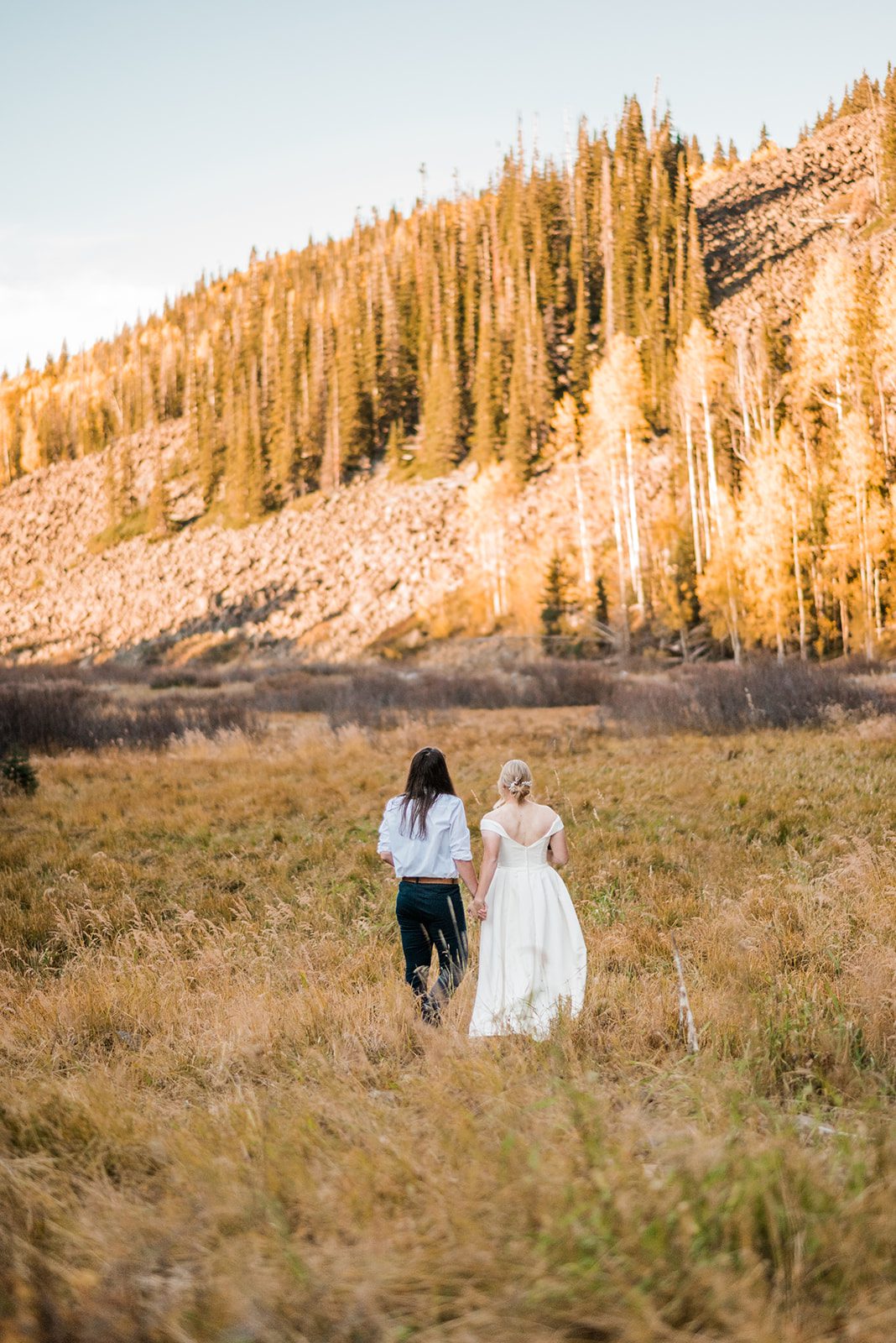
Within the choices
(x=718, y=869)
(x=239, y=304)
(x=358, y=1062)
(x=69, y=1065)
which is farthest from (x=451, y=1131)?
(x=239, y=304)

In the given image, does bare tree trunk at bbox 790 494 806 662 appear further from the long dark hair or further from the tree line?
the long dark hair

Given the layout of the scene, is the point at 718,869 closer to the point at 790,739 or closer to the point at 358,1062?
the point at 358,1062

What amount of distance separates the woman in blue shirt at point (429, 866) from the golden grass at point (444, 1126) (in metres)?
0.22

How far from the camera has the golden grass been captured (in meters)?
A: 2.09

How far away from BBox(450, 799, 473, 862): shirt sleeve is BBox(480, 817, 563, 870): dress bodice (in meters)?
0.25

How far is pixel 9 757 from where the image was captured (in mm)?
13266

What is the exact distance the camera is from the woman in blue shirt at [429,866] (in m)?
4.83

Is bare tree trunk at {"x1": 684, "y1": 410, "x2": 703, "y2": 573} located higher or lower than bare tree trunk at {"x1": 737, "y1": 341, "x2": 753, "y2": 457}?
lower

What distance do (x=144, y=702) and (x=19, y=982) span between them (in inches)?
721

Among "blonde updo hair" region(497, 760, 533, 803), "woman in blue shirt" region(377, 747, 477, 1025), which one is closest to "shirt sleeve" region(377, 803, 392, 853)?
"woman in blue shirt" region(377, 747, 477, 1025)

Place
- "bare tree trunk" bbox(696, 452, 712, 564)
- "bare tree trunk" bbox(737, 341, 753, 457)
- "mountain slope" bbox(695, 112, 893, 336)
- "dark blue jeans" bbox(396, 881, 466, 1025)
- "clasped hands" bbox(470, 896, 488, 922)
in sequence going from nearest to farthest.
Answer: "clasped hands" bbox(470, 896, 488, 922) < "dark blue jeans" bbox(396, 881, 466, 1025) < "bare tree trunk" bbox(696, 452, 712, 564) < "bare tree trunk" bbox(737, 341, 753, 457) < "mountain slope" bbox(695, 112, 893, 336)

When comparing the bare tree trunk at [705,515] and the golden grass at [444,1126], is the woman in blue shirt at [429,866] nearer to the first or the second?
the golden grass at [444,1126]

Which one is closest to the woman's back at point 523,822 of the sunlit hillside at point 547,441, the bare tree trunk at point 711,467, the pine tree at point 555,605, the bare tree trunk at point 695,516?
the sunlit hillside at point 547,441

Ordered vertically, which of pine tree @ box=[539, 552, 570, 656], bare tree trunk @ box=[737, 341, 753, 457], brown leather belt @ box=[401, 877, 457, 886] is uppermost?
bare tree trunk @ box=[737, 341, 753, 457]
